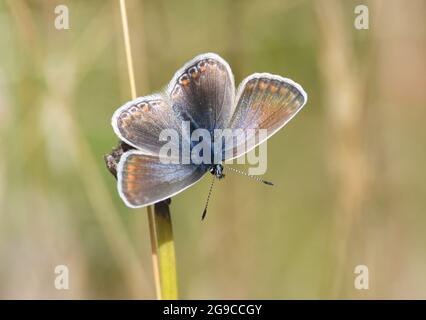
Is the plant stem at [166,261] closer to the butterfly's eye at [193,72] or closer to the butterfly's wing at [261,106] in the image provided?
the butterfly's wing at [261,106]

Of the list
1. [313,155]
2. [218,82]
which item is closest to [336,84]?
[218,82]

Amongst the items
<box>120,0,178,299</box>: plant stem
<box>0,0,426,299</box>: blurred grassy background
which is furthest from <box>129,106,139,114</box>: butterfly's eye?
<box>0,0,426,299</box>: blurred grassy background

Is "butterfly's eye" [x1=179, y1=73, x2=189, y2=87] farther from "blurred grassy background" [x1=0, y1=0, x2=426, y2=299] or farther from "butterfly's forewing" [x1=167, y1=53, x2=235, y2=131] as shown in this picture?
"blurred grassy background" [x1=0, y1=0, x2=426, y2=299]

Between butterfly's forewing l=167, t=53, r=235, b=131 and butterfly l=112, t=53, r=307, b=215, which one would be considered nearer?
butterfly l=112, t=53, r=307, b=215

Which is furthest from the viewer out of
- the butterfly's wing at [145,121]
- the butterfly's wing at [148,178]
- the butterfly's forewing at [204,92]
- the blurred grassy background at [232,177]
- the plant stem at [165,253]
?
the blurred grassy background at [232,177]

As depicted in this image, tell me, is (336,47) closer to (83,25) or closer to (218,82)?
(218,82)

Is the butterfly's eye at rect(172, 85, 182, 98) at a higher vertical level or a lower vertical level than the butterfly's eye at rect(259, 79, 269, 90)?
lower

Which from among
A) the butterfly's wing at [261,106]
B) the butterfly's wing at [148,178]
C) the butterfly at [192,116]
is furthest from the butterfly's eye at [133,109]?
the butterfly's wing at [261,106]
